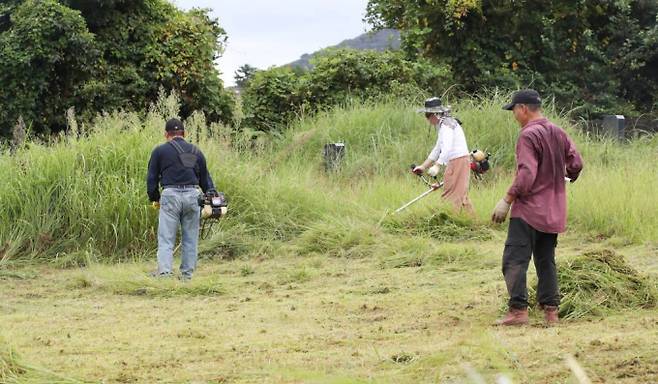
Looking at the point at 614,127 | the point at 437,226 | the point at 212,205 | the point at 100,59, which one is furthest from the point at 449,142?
the point at 100,59

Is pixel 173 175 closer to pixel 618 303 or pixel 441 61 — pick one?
pixel 618 303

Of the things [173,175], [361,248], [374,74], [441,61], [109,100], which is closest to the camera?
[173,175]

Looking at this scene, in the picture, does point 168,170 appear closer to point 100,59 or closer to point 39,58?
point 39,58

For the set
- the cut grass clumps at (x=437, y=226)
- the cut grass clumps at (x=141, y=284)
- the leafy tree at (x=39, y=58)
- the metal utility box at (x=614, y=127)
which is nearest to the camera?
the cut grass clumps at (x=141, y=284)

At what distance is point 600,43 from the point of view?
82.0 feet

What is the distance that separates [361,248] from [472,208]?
1.66 metres

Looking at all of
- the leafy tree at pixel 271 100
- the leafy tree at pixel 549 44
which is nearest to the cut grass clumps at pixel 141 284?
the leafy tree at pixel 271 100

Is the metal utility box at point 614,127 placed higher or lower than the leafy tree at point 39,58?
lower

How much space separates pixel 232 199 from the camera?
13875 millimetres

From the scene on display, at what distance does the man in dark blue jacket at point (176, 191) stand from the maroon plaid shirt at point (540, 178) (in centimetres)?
412

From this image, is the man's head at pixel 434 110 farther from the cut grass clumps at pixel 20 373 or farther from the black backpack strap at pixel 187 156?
the cut grass clumps at pixel 20 373

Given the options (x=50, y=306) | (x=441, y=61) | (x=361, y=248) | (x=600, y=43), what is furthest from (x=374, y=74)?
(x=50, y=306)

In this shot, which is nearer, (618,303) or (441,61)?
(618,303)

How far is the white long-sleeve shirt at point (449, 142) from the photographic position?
43.6 feet
